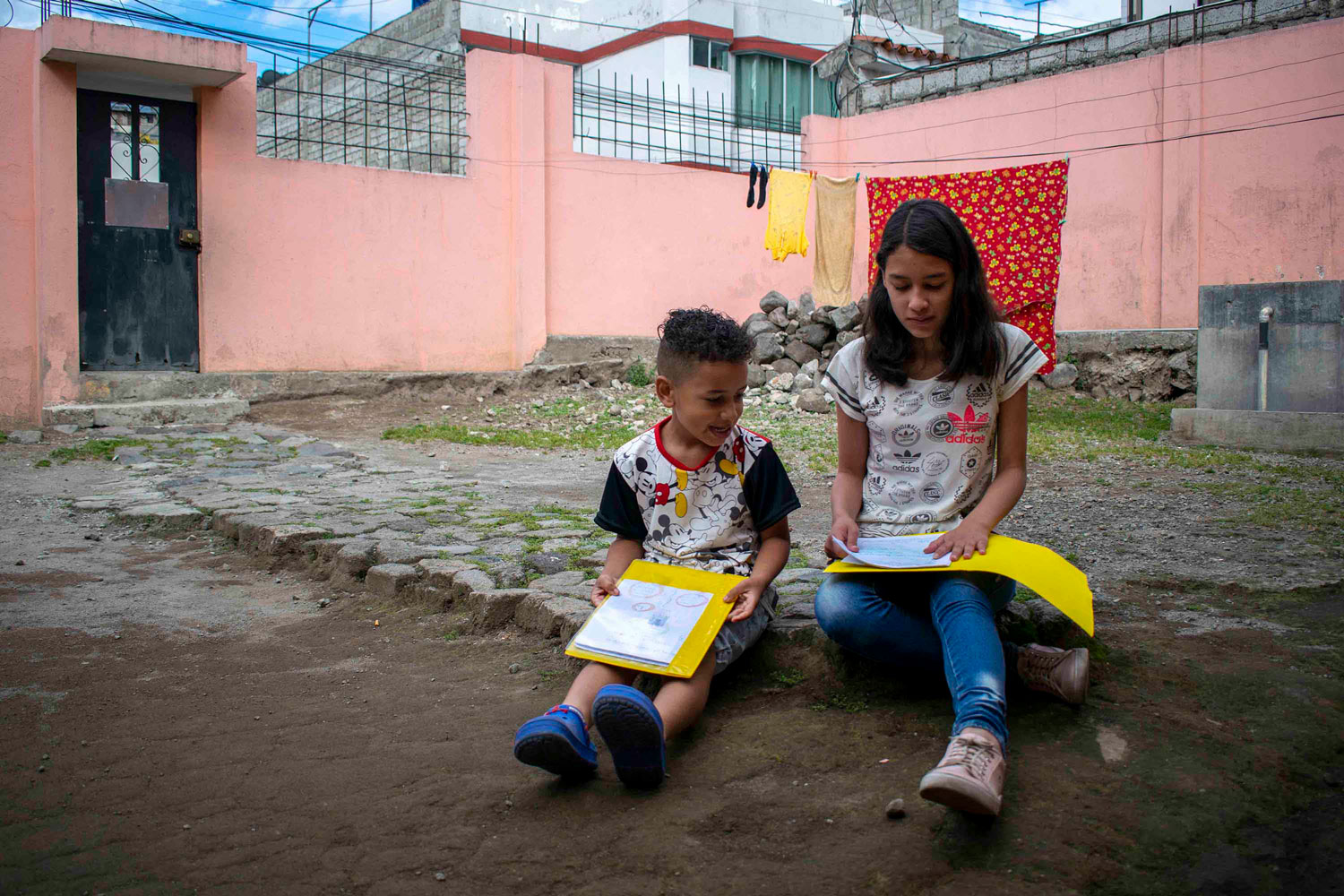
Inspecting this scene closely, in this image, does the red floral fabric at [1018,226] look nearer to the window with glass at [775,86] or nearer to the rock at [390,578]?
the rock at [390,578]

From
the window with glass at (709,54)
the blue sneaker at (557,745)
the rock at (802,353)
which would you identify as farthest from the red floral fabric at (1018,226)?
the window with glass at (709,54)

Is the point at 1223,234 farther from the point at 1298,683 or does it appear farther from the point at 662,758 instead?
the point at 662,758

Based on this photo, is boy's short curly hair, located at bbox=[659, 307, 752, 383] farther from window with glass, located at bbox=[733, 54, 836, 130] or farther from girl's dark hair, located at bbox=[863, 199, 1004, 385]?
window with glass, located at bbox=[733, 54, 836, 130]

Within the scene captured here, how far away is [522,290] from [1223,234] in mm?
7824

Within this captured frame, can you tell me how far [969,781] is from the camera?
1.52 metres

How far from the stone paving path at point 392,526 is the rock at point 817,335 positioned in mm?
5882

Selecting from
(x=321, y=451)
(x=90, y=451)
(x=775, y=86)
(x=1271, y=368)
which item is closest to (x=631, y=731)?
(x=321, y=451)

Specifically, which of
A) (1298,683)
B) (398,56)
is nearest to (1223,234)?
(1298,683)

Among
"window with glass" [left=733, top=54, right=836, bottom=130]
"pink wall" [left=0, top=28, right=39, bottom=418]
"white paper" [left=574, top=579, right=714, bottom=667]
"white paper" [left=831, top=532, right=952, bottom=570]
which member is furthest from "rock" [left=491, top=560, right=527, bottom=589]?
"window with glass" [left=733, top=54, right=836, bottom=130]

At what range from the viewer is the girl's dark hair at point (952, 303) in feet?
6.84

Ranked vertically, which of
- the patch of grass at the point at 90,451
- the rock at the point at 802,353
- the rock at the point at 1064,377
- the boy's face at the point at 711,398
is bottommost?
the patch of grass at the point at 90,451

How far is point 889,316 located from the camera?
2.24 metres

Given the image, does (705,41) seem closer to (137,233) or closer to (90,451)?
(137,233)

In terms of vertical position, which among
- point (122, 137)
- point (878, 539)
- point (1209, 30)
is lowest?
point (878, 539)
